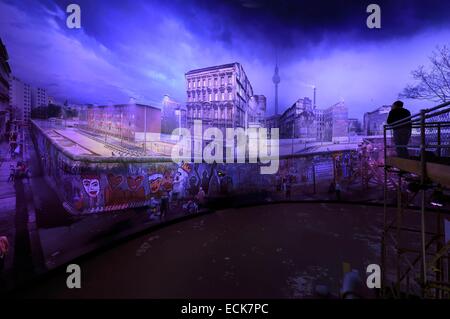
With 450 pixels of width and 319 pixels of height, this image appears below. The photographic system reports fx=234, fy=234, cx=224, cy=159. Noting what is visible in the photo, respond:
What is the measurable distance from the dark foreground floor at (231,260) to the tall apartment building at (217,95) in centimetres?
444

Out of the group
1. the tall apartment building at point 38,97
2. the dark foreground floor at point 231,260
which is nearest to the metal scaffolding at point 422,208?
the dark foreground floor at point 231,260

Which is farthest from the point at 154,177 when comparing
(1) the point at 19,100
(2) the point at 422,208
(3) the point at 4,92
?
(2) the point at 422,208

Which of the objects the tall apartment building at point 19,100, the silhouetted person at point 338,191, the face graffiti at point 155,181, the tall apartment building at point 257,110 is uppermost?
the tall apartment building at point 257,110

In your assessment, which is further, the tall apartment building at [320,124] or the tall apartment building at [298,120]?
the tall apartment building at [320,124]

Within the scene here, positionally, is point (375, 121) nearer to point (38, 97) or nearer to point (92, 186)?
point (92, 186)

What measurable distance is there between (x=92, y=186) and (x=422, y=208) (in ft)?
25.7

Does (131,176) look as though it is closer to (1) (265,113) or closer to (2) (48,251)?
(2) (48,251)

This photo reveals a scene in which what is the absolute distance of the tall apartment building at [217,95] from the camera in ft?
33.6

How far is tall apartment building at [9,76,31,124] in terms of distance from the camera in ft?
19.4

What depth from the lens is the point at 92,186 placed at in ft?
23.2

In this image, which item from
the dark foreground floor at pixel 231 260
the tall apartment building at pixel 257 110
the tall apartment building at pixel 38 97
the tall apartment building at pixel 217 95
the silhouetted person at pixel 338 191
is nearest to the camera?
the dark foreground floor at pixel 231 260

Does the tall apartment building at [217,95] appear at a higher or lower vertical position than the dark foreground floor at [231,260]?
higher

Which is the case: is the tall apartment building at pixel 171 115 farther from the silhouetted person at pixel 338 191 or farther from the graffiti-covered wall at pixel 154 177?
the silhouetted person at pixel 338 191
